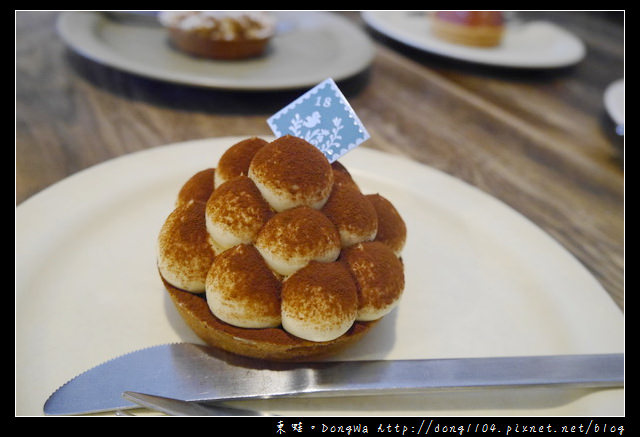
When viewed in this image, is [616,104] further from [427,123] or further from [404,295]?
[404,295]

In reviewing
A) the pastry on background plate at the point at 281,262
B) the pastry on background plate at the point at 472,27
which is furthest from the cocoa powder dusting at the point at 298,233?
the pastry on background plate at the point at 472,27

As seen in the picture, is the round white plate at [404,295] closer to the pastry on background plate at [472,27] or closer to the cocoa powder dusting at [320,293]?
the cocoa powder dusting at [320,293]

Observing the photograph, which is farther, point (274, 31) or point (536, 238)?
point (274, 31)

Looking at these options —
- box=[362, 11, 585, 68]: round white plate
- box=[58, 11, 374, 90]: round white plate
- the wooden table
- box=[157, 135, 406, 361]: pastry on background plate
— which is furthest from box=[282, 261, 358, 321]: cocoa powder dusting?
box=[362, 11, 585, 68]: round white plate

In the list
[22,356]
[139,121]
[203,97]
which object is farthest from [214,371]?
[203,97]

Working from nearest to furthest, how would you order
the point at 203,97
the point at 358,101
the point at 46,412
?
the point at 46,412 < the point at 203,97 < the point at 358,101

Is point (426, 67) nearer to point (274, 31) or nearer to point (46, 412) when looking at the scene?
point (274, 31)
